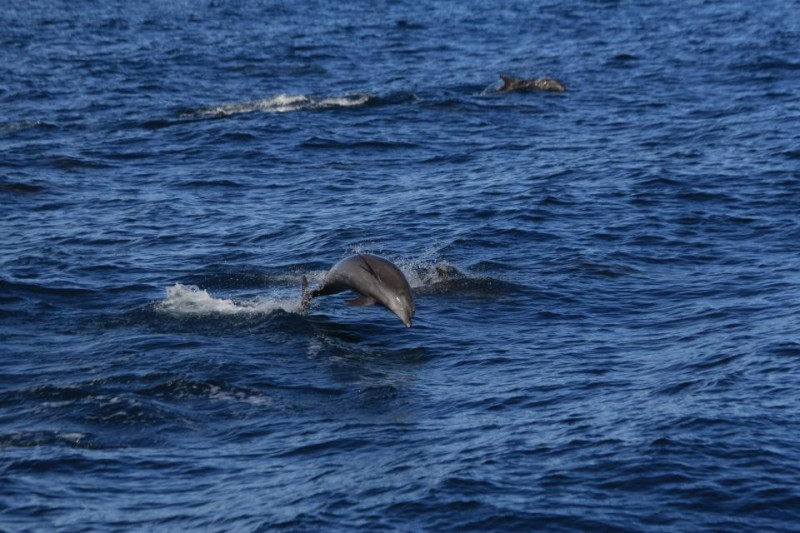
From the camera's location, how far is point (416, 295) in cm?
2109

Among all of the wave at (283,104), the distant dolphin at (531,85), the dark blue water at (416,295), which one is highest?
the wave at (283,104)

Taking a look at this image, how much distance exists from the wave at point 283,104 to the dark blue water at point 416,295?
0.13 meters

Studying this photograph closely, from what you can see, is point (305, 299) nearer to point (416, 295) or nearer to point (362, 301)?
point (362, 301)

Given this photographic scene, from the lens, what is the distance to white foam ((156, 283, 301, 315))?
2022 centimetres

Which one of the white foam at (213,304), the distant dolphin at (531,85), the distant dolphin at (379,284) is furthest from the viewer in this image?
the distant dolphin at (531,85)

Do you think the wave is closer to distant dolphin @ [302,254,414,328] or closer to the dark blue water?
the dark blue water

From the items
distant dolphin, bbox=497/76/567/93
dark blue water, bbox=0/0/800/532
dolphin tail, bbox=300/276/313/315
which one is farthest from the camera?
distant dolphin, bbox=497/76/567/93

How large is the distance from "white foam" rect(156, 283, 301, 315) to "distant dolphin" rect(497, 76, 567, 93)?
1877 cm

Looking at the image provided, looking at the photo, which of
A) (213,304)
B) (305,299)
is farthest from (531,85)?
(305,299)

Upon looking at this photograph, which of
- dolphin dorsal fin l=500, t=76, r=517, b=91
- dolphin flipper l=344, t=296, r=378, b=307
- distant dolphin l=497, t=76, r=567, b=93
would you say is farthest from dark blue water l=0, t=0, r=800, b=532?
dolphin flipper l=344, t=296, r=378, b=307

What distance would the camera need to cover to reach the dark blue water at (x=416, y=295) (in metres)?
14.2

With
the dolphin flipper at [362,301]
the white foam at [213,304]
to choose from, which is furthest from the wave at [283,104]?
the dolphin flipper at [362,301]

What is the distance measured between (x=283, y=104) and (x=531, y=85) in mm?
6964

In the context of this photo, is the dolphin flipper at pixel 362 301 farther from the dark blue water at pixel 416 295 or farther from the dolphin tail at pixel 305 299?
the dolphin tail at pixel 305 299
